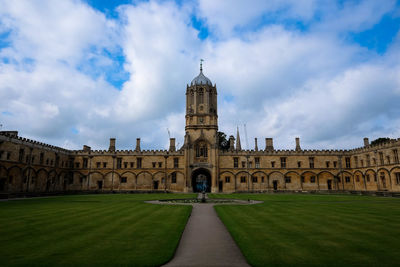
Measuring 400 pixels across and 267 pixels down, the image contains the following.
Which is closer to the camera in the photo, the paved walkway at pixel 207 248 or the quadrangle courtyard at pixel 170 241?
the quadrangle courtyard at pixel 170 241

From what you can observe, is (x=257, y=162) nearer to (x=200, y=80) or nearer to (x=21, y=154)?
(x=200, y=80)

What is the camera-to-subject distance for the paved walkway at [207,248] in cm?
706

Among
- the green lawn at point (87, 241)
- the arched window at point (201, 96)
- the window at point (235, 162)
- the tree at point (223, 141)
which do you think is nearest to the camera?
the green lawn at point (87, 241)

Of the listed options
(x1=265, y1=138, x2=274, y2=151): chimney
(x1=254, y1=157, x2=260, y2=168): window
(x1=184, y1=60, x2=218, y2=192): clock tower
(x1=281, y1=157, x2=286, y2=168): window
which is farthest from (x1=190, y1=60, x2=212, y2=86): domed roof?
(x1=281, y1=157, x2=286, y2=168): window

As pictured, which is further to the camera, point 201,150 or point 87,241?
point 201,150

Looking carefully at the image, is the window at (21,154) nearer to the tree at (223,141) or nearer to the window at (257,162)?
the window at (257,162)

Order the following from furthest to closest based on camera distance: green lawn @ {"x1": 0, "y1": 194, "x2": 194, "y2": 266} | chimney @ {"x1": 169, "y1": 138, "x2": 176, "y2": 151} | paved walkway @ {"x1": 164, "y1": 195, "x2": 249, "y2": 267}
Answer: chimney @ {"x1": 169, "y1": 138, "x2": 176, "y2": 151} → paved walkway @ {"x1": 164, "y1": 195, "x2": 249, "y2": 267} → green lawn @ {"x1": 0, "y1": 194, "x2": 194, "y2": 266}

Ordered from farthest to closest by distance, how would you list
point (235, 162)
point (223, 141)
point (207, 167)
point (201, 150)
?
point (223, 141), point (201, 150), point (235, 162), point (207, 167)

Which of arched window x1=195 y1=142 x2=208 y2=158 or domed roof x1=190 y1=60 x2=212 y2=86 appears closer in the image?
arched window x1=195 y1=142 x2=208 y2=158

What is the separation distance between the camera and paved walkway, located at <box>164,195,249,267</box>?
7062mm

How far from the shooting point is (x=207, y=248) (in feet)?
28.0

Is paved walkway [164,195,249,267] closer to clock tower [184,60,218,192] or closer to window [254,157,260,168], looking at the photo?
clock tower [184,60,218,192]

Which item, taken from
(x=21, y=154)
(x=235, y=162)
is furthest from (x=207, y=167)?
(x=21, y=154)

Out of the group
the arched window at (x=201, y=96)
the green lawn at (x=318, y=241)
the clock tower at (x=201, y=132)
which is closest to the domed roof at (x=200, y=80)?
the clock tower at (x=201, y=132)
